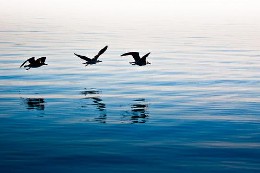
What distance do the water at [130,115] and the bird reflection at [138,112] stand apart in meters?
0.05

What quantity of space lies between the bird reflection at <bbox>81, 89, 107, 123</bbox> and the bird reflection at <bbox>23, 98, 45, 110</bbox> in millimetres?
Result: 2729

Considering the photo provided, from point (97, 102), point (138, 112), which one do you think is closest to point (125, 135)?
point (138, 112)

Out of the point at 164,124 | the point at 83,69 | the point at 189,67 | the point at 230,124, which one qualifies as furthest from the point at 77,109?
the point at 189,67

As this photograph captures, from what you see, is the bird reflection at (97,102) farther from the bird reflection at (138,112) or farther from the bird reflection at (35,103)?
the bird reflection at (35,103)

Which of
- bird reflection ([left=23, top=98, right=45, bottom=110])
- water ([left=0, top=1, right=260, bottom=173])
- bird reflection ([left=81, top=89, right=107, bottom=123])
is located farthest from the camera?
bird reflection ([left=23, top=98, right=45, bottom=110])

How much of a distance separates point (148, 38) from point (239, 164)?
5935 centimetres

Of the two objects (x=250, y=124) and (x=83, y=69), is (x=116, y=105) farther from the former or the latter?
(x=83, y=69)

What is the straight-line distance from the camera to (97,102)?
29.1 m

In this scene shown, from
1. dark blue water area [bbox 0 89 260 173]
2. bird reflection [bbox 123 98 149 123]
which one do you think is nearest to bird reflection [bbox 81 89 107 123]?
dark blue water area [bbox 0 89 260 173]

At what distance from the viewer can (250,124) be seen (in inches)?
944

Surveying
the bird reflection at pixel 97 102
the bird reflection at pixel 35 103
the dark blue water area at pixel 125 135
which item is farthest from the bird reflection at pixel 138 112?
the bird reflection at pixel 35 103

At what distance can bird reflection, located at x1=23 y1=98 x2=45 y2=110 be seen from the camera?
89.7ft

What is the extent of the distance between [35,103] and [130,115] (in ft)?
19.5

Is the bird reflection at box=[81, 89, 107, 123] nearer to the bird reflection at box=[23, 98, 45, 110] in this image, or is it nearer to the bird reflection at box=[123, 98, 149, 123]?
the bird reflection at box=[123, 98, 149, 123]
